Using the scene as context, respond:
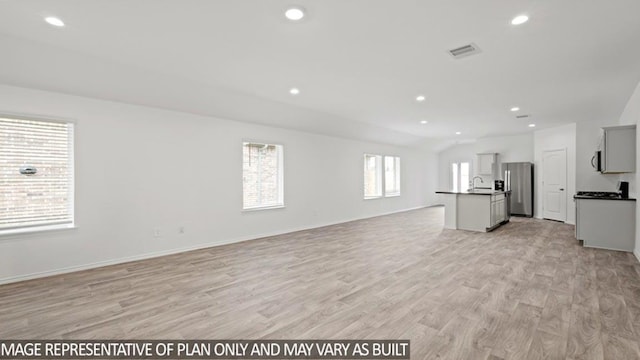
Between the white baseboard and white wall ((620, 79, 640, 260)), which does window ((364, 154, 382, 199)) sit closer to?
the white baseboard

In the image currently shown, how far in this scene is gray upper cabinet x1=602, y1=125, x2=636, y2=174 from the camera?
4.69 m

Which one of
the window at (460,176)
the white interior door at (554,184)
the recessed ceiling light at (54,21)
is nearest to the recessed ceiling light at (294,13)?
the recessed ceiling light at (54,21)

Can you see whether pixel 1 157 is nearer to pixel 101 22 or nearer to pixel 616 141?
pixel 101 22

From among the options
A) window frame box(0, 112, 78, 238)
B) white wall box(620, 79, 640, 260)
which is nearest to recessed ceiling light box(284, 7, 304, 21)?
window frame box(0, 112, 78, 238)

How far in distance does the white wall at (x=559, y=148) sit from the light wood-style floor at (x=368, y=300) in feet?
11.2

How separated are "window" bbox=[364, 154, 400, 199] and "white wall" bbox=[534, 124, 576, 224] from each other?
4103 millimetres

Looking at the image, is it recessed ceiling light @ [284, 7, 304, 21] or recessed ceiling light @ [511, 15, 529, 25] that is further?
recessed ceiling light @ [511, 15, 529, 25]

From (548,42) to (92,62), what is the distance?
522cm

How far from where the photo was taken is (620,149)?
479 cm

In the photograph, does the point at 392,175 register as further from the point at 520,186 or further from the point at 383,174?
the point at 520,186

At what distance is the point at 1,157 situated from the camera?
3.60m

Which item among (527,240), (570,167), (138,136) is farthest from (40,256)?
(570,167)

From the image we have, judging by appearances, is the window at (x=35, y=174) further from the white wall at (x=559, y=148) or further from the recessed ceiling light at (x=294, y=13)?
the white wall at (x=559, y=148)

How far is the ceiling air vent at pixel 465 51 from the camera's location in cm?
312
